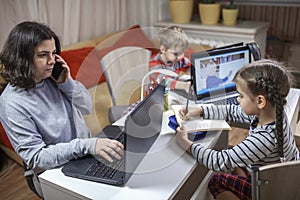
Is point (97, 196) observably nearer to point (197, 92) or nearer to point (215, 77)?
point (197, 92)

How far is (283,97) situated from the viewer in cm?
111

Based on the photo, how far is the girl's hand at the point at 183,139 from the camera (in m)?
1.15

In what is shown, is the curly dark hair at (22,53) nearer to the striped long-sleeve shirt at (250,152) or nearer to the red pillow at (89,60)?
the striped long-sleeve shirt at (250,152)

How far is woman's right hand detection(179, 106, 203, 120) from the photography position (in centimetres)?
139

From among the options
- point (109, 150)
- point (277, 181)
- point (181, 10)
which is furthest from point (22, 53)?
point (181, 10)

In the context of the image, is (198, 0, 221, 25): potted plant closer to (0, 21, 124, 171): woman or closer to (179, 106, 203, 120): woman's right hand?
(179, 106, 203, 120): woman's right hand

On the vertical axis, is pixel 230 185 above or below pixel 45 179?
below

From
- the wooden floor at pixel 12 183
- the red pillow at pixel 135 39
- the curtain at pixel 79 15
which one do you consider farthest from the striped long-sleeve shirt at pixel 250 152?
the red pillow at pixel 135 39

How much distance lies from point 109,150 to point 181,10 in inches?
99.6

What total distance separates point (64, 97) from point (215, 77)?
776 mm

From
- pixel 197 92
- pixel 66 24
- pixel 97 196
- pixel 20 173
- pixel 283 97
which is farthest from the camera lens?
pixel 66 24

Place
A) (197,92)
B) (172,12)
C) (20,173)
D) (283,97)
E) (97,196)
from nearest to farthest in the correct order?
(97,196) < (283,97) < (197,92) < (20,173) < (172,12)

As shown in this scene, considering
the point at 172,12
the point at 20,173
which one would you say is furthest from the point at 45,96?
the point at 172,12

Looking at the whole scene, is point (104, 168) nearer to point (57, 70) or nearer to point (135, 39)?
point (57, 70)
